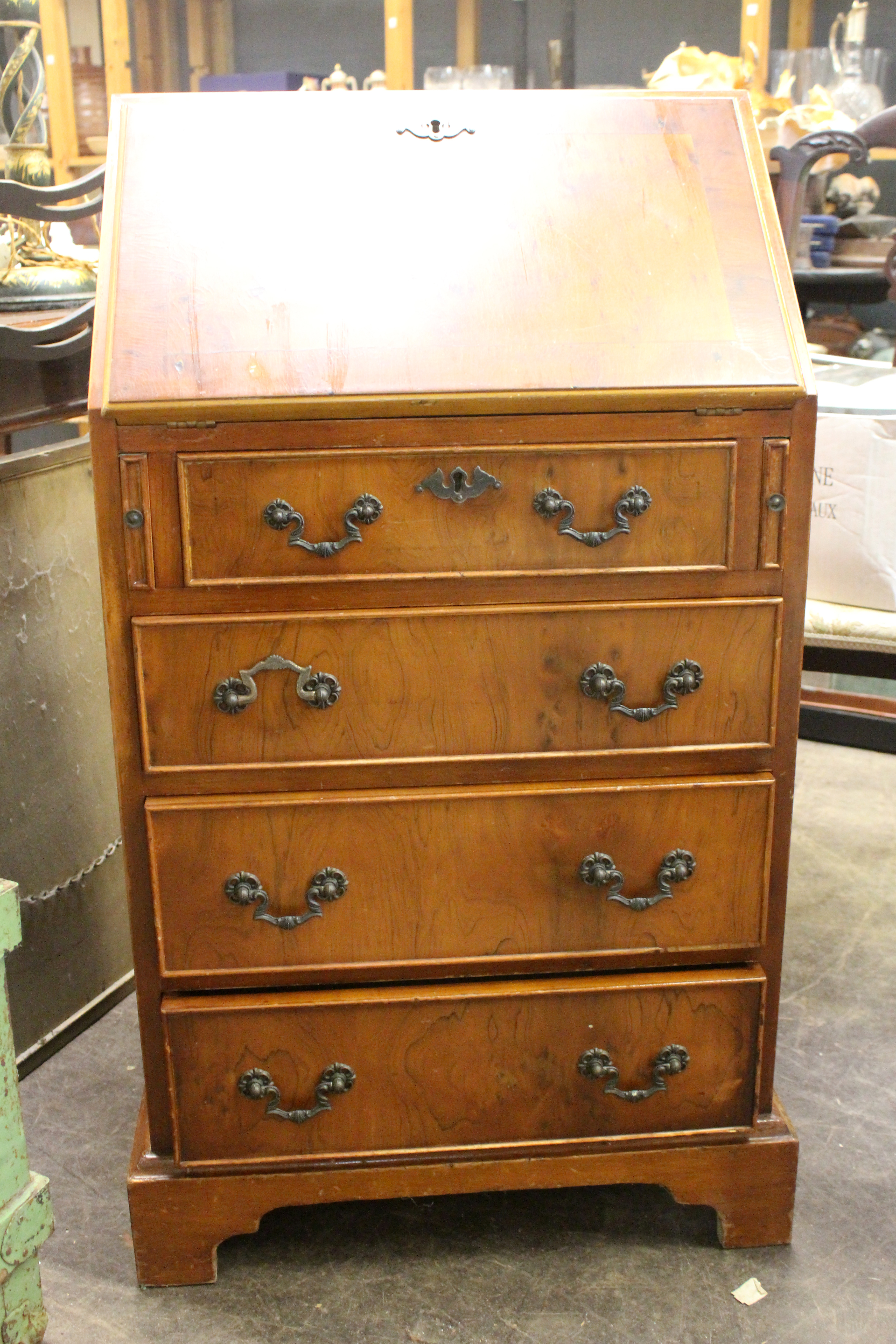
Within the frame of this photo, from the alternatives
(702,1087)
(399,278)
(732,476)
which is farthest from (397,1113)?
(399,278)

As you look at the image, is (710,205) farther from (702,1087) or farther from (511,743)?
(702,1087)

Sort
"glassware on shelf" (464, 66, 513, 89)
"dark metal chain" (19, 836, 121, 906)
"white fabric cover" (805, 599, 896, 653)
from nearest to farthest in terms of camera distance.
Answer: "dark metal chain" (19, 836, 121, 906), "white fabric cover" (805, 599, 896, 653), "glassware on shelf" (464, 66, 513, 89)

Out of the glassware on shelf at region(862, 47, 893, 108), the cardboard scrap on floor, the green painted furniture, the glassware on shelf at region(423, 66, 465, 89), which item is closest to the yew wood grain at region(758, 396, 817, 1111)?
the cardboard scrap on floor

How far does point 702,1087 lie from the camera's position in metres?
1.57

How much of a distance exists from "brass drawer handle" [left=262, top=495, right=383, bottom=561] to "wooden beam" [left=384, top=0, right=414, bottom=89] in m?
2.90

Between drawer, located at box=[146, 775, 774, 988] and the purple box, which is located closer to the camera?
drawer, located at box=[146, 775, 774, 988]

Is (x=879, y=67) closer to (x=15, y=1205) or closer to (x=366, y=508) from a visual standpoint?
(x=366, y=508)

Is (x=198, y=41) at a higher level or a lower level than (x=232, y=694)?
higher

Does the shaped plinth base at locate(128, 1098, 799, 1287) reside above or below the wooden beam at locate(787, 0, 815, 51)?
below

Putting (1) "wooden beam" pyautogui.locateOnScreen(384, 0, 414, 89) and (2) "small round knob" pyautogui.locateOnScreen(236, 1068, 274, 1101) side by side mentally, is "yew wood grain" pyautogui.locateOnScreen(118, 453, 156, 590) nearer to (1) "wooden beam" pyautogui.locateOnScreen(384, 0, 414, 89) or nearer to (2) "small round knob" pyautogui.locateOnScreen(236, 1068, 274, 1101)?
(2) "small round knob" pyautogui.locateOnScreen(236, 1068, 274, 1101)

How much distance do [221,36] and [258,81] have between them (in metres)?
0.23

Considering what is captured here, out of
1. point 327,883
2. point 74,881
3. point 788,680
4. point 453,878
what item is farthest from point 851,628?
point 74,881

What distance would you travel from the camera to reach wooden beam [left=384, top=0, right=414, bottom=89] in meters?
3.78

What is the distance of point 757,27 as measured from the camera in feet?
11.9
